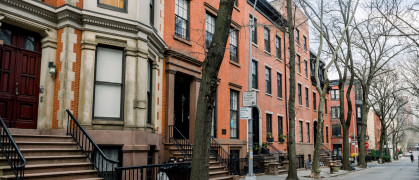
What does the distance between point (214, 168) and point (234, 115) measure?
6223mm

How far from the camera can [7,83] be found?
35.1ft

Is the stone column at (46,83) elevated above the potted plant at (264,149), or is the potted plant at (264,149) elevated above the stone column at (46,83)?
the stone column at (46,83)

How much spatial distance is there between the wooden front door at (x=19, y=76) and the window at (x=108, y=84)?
1.86 m

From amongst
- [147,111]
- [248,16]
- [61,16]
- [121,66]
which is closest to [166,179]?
[147,111]

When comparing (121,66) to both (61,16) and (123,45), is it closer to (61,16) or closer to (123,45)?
(123,45)

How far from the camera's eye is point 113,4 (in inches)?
490

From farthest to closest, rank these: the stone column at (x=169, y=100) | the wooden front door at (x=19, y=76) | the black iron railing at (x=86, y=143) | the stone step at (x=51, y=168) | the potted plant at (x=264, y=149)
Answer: the potted plant at (x=264, y=149), the stone column at (x=169, y=100), the wooden front door at (x=19, y=76), the black iron railing at (x=86, y=143), the stone step at (x=51, y=168)

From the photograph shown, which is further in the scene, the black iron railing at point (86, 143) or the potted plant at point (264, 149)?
the potted plant at point (264, 149)

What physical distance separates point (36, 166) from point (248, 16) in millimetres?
17839

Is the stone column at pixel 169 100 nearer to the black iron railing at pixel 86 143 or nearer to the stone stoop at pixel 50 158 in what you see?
the black iron railing at pixel 86 143

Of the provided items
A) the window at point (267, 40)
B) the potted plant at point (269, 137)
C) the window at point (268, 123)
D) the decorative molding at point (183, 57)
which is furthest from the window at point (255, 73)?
the decorative molding at point (183, 57)

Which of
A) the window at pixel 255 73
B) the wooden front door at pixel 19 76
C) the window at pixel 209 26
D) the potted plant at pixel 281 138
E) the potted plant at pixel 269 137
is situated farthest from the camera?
the potted plant at pixel 281 138

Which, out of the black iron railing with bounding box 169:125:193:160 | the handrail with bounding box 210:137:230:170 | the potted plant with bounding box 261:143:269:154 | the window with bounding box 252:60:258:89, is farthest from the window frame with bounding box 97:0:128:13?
the potted plant with bounding box 261:143:269:154

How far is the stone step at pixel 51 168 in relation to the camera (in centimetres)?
832
